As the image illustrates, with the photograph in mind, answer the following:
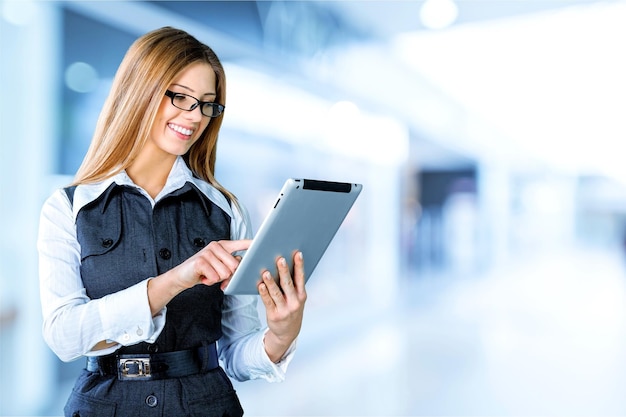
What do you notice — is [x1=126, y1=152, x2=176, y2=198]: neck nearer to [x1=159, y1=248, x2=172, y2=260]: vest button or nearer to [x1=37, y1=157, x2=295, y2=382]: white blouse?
[x1=37, y1=157, x2=295, y2=382]: white blouse

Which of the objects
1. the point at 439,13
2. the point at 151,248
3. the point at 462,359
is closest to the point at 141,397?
the point at 151,248

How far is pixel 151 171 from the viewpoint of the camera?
1.58 meters

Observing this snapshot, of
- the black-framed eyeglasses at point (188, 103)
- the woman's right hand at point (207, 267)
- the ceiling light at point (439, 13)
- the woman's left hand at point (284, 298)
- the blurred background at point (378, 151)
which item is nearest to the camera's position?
the woman's right hand at point (207, 267)

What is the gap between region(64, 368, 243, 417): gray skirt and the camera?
1422 mm

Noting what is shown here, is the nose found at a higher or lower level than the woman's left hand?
higher

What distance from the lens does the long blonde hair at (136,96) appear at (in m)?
1.48

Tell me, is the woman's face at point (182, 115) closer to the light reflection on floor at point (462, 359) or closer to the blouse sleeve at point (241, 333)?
the blouse sleeve at point (241, 333)

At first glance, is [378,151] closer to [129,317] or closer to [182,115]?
[182,115]

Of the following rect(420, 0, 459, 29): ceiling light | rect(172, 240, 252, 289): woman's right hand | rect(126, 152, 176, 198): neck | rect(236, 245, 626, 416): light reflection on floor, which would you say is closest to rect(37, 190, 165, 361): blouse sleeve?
rect(172, 240, 252, 289): woman's right hand

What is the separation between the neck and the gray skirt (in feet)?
1.34

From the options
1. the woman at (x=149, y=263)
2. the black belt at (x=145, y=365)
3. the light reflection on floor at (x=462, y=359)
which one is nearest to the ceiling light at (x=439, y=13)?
the light reflection on floor at (x=462, y=359)

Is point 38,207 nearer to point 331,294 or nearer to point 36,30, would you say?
point 36,30

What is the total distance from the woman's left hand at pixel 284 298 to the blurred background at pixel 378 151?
97.1 inches

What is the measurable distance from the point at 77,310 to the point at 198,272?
0.88 ft
